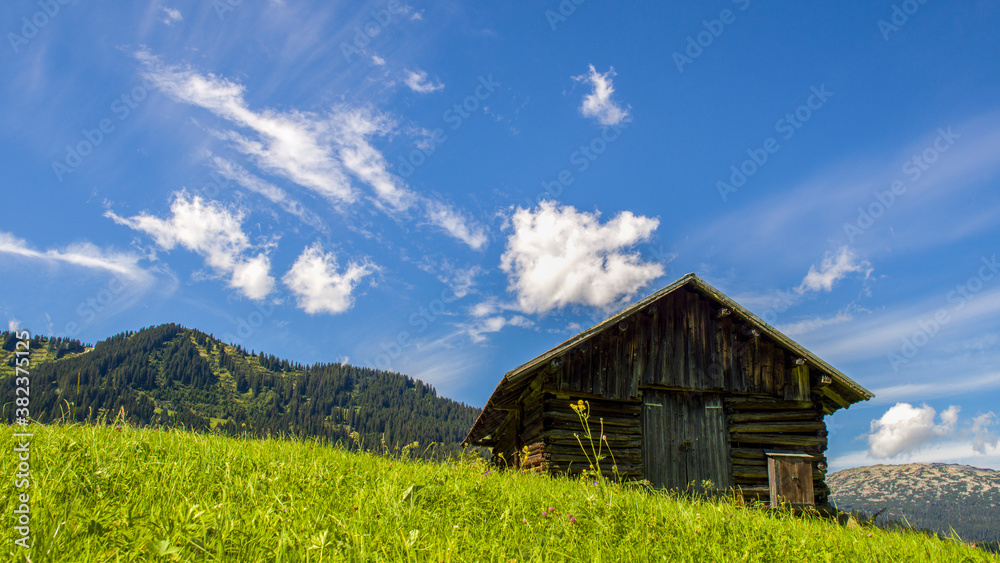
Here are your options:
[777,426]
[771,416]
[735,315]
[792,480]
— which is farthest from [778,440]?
[735,315]

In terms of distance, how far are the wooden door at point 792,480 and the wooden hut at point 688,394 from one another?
1454mm

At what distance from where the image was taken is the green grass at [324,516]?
238cm

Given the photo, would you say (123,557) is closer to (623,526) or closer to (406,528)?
(406,528)

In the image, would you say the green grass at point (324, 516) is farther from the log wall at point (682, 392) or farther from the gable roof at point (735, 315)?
the log wall at point (682, 392)

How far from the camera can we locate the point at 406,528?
123 inches

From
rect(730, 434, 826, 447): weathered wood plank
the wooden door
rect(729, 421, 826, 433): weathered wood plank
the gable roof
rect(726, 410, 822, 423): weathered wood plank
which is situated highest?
the gable roof

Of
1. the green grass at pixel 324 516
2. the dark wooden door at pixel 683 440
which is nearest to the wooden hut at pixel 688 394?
the dark wooden door at pixel 683 440

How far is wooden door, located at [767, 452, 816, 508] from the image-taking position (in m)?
10.6

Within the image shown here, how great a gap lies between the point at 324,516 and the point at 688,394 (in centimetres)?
1186

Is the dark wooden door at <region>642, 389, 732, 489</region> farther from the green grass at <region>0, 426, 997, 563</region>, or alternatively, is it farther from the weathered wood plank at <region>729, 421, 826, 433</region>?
the green grass at <region>0, 426, 997, 563</region>

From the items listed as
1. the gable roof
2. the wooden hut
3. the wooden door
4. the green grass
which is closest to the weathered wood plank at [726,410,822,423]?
the wooden hut

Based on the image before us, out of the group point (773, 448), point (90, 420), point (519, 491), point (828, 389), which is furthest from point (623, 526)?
point (828, 389)

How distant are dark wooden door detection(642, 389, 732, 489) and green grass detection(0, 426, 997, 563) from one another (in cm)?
780

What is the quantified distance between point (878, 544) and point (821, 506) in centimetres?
929
